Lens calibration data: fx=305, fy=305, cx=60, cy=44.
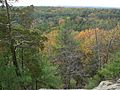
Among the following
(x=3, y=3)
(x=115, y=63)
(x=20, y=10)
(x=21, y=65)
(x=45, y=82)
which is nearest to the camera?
(x=3, y=3)

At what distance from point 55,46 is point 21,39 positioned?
1028 inches

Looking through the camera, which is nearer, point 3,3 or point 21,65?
point 3,3

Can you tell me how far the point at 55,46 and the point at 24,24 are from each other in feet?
77.9

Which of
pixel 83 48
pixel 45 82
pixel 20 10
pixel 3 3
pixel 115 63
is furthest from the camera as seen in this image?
pixel 83 48

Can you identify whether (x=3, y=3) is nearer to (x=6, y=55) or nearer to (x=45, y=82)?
(x=6, y=55)

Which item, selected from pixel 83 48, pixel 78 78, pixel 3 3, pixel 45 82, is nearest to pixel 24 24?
pixel 3 3

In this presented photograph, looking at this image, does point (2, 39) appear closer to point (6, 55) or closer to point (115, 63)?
point (6, 55)

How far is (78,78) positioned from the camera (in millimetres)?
39969

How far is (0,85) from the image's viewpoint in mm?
16469

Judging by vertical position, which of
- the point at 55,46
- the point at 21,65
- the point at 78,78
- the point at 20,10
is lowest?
the point at 78,78

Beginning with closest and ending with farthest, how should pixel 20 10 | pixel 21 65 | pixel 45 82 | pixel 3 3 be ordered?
pixel 3 3
pixel 20 10
pixel 21 65
pixel 45 82

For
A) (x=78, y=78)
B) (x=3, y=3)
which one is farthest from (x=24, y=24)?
(x=78, y=78)

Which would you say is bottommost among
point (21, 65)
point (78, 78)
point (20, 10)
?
point (78, 78)

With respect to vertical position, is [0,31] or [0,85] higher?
[0,31]
